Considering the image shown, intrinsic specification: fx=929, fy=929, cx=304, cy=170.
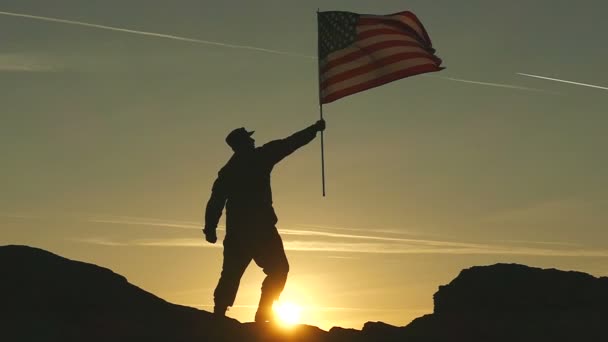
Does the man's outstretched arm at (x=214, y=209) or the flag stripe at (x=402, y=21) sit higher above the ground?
the flag stripe at (x=402, y=21)

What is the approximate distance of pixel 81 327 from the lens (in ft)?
42.5

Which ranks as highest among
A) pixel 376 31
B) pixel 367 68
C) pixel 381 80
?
pixel 376 31

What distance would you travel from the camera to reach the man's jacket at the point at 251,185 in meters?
13.7

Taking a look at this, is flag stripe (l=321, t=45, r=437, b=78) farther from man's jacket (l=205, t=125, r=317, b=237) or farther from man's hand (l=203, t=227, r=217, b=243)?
man's hand (l=203, t=227, r=217, b=243)

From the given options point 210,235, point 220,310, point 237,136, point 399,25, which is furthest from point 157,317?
point 399,25

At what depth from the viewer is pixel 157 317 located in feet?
44.9

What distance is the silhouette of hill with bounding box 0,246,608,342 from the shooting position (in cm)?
1293

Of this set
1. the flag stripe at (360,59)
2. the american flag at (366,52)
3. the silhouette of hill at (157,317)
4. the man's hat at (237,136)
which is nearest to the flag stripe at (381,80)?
the american flag at (366,52)

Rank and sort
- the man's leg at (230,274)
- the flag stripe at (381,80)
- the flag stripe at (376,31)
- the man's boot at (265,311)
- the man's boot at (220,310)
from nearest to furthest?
the man's leg at (230,274)
the man's boot at (265,311)
the man's boot at (220,310)
the flag stripe at (381,80)
the flag stripe at (376,31)

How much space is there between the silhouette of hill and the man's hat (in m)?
2.65

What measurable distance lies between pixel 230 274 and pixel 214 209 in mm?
1000

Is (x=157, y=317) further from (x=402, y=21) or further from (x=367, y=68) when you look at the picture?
(x=402, y=21)

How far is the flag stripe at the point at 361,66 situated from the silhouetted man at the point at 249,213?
289 cm

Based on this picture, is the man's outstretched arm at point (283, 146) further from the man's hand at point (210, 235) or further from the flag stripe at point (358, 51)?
the flag stripe at point (358, 51)
